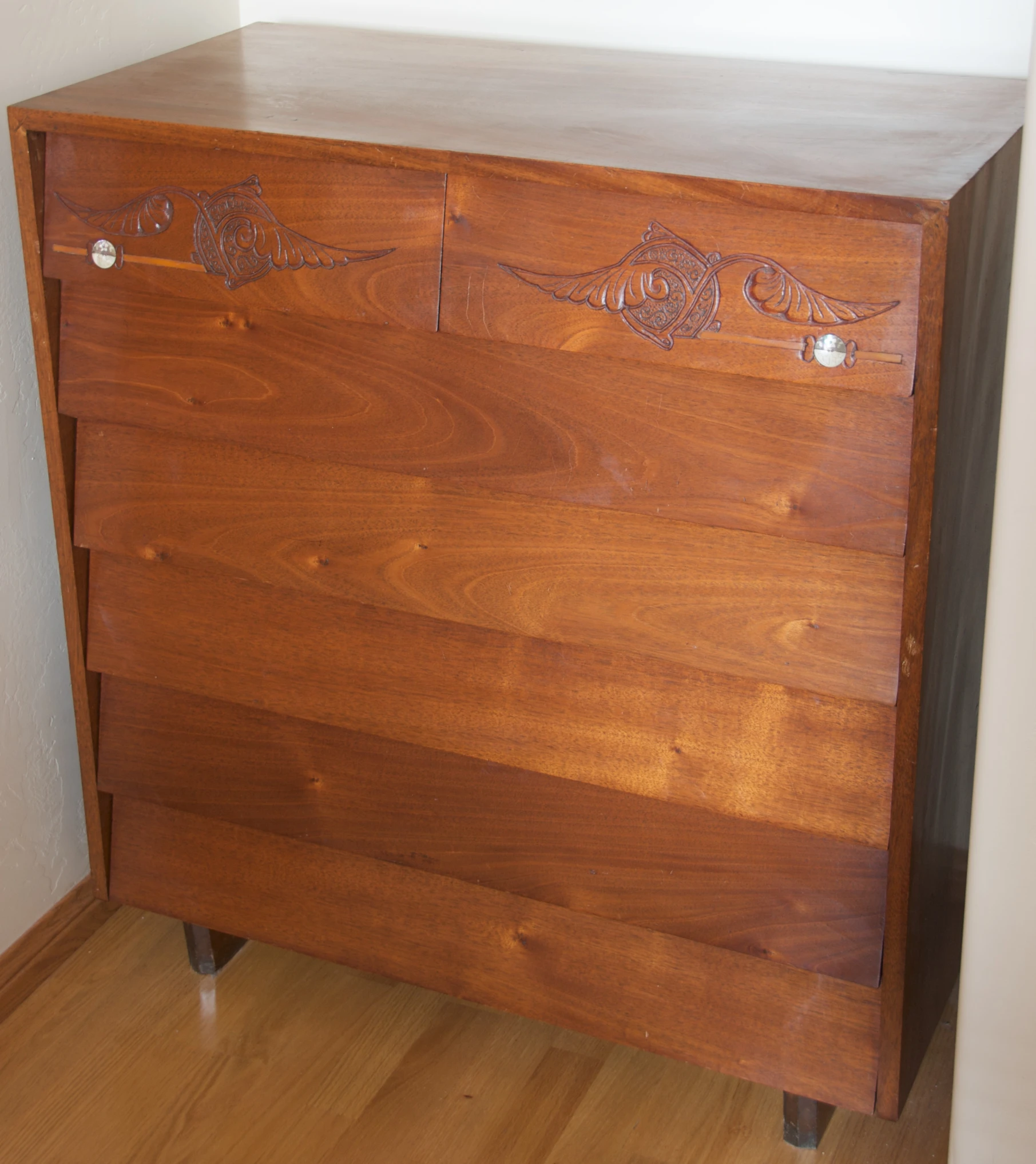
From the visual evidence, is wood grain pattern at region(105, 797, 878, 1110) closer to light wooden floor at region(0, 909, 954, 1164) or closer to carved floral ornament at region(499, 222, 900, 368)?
light wooden floor at region(0, 909, 954, 1164)

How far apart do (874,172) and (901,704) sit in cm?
36

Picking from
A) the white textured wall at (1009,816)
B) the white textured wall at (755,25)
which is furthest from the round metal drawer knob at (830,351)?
the white textured wall at (755,25)

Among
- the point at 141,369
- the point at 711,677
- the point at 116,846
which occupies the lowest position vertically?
the point at 116,846

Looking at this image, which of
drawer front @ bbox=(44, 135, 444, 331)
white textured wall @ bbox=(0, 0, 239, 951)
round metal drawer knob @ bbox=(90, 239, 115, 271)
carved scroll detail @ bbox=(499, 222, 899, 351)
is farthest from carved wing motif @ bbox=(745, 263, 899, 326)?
white textured wall @ bbox=(0, 0, 239, 951)

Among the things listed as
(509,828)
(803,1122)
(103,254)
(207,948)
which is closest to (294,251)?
(103,254)

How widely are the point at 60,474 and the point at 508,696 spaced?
0.43 meters

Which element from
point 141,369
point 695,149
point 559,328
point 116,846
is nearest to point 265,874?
point 116,846

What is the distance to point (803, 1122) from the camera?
4.08ft

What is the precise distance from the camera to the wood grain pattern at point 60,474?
111cm

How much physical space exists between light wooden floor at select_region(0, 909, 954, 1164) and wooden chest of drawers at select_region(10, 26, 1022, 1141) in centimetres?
13

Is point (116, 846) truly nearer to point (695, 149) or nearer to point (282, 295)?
point (282, 295)

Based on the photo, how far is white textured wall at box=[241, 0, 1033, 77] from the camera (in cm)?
124

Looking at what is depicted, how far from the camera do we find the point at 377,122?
1.05m

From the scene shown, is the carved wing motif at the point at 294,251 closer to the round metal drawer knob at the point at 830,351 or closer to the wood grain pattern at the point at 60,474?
the wood grain pattern at the point at 60,474
